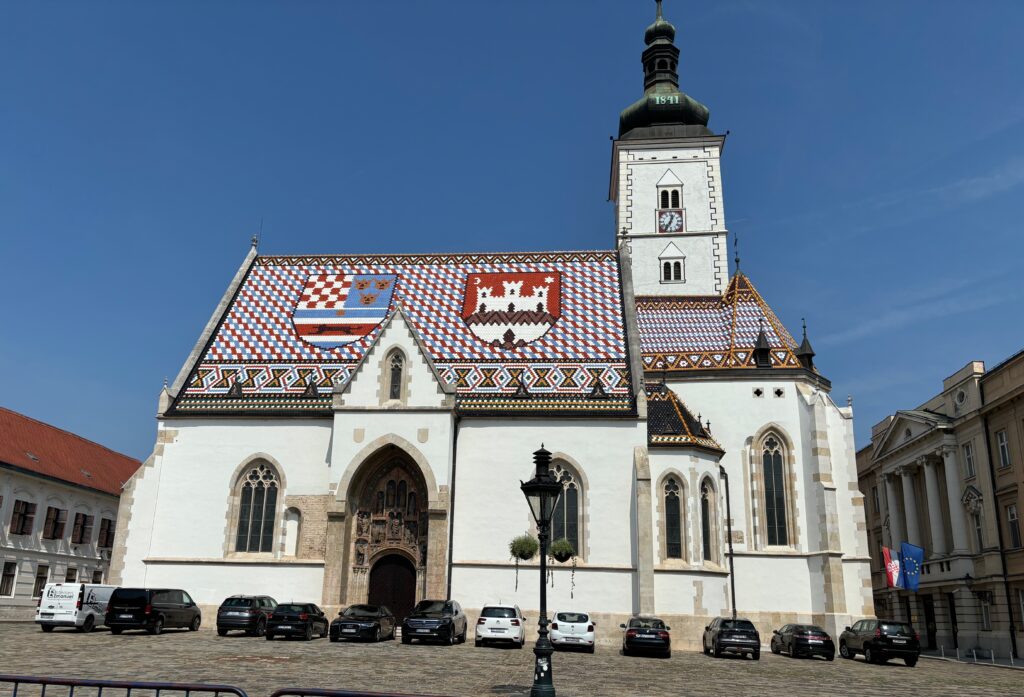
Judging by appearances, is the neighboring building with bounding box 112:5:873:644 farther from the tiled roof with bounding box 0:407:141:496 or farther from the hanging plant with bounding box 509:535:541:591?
the tiled roof with bounding box 0:407:141:496

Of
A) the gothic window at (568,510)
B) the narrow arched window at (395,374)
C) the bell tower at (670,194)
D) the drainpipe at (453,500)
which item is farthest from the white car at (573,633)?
the bell tower at (670,194)

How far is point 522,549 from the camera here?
31641 mm

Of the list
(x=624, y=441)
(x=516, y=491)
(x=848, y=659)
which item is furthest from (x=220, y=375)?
(x=848, y=659)

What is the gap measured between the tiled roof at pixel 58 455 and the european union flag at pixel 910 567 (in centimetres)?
4338

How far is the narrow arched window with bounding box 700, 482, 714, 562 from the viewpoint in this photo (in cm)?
3331

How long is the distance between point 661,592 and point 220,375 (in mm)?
20473

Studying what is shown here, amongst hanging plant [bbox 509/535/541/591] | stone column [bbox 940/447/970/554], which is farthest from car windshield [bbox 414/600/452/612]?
stone column [bbox 940/447/970/554]

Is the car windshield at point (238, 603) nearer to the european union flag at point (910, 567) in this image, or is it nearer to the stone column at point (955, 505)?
the european union flag at point (910, 567)

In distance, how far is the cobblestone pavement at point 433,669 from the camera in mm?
16484

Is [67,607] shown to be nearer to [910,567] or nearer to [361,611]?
[361,611]

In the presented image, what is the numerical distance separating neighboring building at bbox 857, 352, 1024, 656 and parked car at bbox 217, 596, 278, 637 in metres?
31.1

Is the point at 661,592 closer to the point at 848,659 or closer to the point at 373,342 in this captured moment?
the point at 848,659

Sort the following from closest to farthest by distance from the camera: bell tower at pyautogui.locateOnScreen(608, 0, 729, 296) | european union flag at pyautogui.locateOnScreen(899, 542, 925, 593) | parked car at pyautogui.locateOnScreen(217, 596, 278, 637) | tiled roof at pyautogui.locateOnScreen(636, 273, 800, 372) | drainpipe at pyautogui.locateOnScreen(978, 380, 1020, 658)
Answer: parked car at pyautogui.locateOnScreen(217, 596, 278, 637)
drainpipe at pyautogui.locateOnScreen(978, 380, 1020, 658)
tiled roof at pyautogui.locateOnScreen(636, 273, 800, 372)
european union flag at pyautogui.locateOnScreen(899, 542, 925, 593)
bell tower at pyautogui.locateOnScreen(608, 0, 729, 296)

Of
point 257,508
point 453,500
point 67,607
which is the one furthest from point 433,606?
point 67,607
